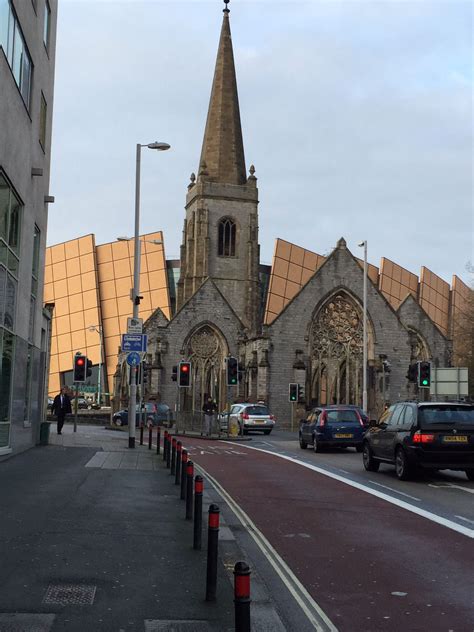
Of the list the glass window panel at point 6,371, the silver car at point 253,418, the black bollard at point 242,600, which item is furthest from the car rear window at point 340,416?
the black bollard at point 242,600

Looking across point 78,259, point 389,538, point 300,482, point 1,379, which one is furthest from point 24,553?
point 78,259

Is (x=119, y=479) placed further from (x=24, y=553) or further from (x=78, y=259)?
(x=78, y=259)

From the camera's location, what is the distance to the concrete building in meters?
16.6

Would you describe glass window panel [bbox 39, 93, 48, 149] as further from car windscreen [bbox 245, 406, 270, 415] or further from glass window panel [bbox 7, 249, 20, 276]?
car windscreen [bbox 245, 406, 270, 415]

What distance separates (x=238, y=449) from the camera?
26.6 metres

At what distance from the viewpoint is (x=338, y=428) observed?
979 inches

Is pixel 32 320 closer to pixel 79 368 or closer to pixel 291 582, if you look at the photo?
pixel 79 368

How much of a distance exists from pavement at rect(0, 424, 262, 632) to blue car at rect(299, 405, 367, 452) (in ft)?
39.5

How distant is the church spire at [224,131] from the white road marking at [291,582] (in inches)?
2127

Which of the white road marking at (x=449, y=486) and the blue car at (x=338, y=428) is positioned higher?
the blue car at (x=338, y=428)

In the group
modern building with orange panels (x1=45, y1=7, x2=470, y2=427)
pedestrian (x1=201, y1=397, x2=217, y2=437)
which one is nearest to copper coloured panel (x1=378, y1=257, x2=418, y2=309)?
modern building with orange panels (x1=45, y1=7, x2=470, y2=427)

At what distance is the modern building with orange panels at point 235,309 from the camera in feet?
166

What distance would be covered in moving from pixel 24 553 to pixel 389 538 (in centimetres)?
421

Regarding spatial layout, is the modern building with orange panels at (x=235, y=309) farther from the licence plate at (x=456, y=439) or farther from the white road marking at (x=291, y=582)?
the white road marking at (x=291, y=582)
